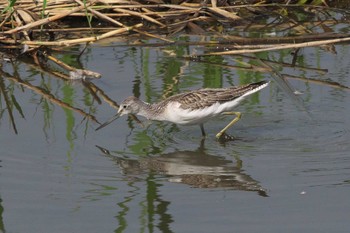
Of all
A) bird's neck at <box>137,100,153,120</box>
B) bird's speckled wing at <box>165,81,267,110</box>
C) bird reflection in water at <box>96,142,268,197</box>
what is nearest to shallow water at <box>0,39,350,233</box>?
bird reflection in water at <box>96,142,268,197</box>

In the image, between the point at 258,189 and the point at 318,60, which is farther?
the point at 318,60

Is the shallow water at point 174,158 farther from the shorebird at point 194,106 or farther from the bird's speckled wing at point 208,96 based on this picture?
the bird's speckled wing at point 208,96

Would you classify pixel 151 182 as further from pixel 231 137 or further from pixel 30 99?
pixel 30 99

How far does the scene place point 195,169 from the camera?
8.05m

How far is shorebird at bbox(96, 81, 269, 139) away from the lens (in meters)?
8.85

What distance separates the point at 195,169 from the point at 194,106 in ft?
3.06

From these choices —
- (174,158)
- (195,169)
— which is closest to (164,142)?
(174,158)

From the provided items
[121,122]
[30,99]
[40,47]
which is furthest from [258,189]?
[40,47]

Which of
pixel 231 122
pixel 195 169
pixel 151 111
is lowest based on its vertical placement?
pixel 195 169

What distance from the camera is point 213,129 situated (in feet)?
31.0

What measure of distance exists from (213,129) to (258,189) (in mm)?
2164

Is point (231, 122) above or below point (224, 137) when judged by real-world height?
above

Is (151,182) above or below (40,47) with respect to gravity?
below

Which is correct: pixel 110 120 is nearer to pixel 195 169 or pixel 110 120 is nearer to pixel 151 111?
pixel 151 111
